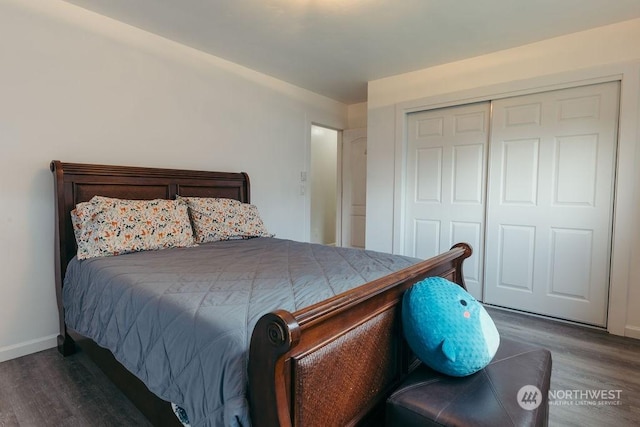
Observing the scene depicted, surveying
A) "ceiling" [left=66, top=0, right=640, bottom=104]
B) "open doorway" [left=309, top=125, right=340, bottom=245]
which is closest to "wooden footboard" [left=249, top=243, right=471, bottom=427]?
"ceiling" [left=66, top=0, right=640, bottom=104]

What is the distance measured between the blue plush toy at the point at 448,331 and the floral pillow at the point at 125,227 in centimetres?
173

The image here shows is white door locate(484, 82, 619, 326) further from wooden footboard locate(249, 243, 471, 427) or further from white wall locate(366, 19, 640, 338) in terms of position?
wooden footboard locate(249, 243, 471, 427)

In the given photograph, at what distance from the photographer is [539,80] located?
2.84m

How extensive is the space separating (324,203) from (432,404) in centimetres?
482

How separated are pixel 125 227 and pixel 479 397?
6.96 ft

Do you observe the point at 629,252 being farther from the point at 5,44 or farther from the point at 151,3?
the point at 5,44

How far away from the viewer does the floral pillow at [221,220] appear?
264cm

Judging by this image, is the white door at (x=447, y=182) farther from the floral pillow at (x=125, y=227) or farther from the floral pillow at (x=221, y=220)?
the floral pillow at (x=125, y=227)

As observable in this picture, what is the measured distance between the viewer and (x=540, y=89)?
2.85m

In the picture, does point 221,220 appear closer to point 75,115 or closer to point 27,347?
point 75,115

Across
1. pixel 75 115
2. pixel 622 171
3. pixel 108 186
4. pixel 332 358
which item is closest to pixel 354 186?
pixel 622 171

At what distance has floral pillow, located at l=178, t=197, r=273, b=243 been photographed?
264 cm

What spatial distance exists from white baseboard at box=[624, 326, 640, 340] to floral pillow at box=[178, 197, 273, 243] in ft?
9.56

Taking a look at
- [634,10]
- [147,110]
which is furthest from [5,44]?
[634,10]
